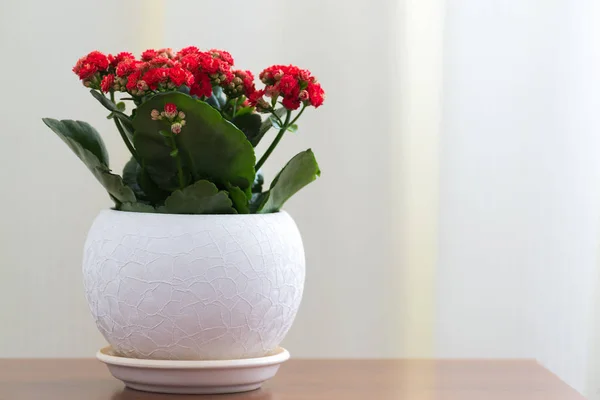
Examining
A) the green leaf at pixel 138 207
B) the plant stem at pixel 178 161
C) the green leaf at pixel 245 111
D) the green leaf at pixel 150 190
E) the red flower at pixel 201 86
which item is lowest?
the green leaf at pixel 138 207

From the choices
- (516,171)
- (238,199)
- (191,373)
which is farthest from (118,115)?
(516,171)

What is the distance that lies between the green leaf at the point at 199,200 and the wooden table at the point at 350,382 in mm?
190

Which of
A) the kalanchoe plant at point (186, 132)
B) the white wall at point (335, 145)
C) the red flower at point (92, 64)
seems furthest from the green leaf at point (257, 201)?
the white wall at point (335, 145)

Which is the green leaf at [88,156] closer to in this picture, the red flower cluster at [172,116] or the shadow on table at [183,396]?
the red flower cluster at [172,116]

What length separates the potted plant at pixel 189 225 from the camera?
805 mm

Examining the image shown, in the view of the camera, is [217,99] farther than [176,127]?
Yes

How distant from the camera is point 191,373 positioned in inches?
33.2

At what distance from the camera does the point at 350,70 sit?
1.88 metres

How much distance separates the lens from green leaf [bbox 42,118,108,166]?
0.86 meters

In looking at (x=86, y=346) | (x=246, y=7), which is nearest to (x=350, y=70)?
(x=246, y=7)

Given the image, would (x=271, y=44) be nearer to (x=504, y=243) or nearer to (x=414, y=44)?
(x=414, y=44)

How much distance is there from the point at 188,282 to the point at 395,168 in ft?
3.76

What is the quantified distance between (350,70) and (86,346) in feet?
2.84

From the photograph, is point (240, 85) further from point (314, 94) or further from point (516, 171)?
point (516, 171)
